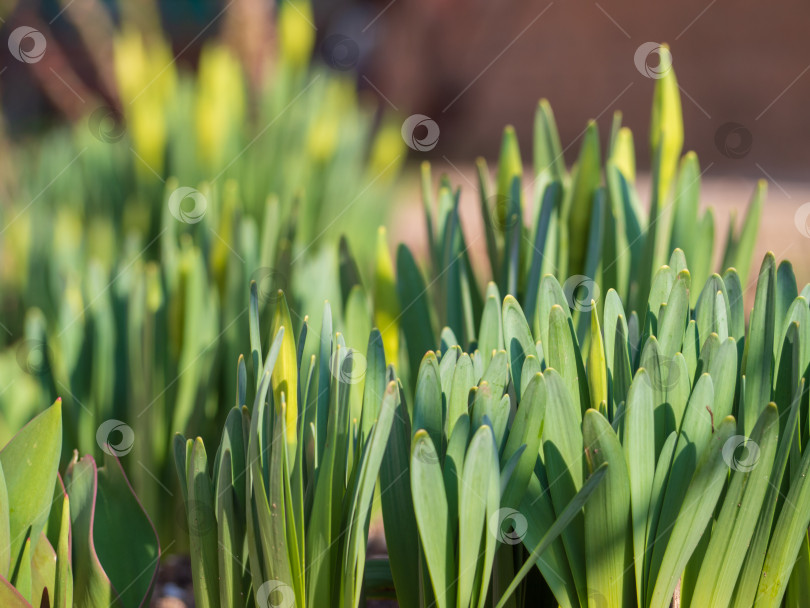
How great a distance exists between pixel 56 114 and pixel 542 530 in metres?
4.60

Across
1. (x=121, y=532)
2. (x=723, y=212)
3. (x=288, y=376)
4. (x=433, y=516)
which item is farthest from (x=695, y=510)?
(x=723, y=212)

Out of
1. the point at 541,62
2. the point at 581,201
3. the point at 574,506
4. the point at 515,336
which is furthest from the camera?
the point at 541,62

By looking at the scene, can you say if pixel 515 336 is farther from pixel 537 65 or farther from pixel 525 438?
pixel 537 65

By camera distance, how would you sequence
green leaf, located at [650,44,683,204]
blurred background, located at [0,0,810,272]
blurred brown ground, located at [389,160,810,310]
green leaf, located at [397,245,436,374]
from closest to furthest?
green leaf, located at [397,245,436,374] → green leaf, located at [650,44,683,204] → blurred brown ground, located at [389,160,810,310] → blurred background, located at [0,0,810,272]

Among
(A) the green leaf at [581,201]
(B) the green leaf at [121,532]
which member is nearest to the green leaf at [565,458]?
(B) the green leaf at [121,532]

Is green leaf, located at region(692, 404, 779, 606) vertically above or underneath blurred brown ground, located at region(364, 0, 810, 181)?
underneath

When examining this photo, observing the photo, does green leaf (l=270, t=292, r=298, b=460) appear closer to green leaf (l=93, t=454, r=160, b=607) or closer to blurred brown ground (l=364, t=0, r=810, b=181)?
green leaf (l=93, t=454, r=160, b=607)

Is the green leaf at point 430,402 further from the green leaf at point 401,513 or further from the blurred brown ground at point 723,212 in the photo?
the blurred brown ground at point 723,212

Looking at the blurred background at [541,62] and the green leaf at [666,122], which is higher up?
the blurred background at [541,62]

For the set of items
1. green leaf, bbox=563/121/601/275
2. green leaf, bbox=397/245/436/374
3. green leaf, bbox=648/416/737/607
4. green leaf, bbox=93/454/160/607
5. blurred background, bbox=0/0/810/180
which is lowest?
green leaf, bbox=93/454/160/607

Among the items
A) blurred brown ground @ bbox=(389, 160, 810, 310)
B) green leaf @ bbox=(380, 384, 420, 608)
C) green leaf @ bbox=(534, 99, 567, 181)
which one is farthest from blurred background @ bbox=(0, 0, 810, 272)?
green leaf @ bbox=(380, 384, 420, 608)

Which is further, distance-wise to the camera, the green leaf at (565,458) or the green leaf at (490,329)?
the green leaf at (490,329)

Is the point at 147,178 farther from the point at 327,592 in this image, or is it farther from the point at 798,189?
the point at 798,189

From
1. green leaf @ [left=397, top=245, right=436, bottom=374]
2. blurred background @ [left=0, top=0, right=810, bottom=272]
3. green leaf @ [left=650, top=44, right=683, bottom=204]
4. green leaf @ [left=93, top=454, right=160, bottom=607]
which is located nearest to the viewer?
green leaf @ [left=93, top=454, right=160, bottom=607]
